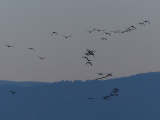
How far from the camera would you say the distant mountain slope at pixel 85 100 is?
2219mm

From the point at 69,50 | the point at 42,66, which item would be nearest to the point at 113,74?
the point at 69,50

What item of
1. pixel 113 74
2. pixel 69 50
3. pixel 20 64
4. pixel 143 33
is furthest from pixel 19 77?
pixel 143 33

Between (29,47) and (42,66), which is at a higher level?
(29,47)

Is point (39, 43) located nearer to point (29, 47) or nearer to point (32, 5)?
point (29, 47)

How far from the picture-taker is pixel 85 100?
224 centimetres

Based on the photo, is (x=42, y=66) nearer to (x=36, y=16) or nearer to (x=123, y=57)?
(x=36, y=16)

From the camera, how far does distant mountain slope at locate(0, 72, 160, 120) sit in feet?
7.28

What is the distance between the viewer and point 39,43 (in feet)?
→ 7.54

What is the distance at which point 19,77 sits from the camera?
2.27m

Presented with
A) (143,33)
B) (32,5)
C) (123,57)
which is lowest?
(123,57)

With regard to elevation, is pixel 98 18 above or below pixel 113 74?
above

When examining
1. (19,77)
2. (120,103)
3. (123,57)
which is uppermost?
(123,57)

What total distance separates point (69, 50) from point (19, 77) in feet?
1.59

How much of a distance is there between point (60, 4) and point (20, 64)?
0.62 m
